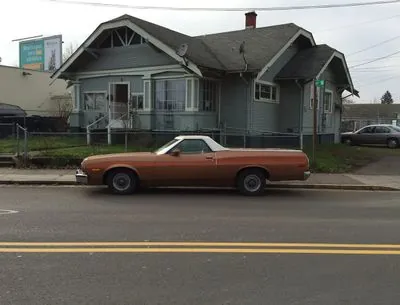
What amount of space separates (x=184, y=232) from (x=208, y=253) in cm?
128

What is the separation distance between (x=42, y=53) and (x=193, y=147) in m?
40.4

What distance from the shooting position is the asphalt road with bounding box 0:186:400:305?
15.8ft

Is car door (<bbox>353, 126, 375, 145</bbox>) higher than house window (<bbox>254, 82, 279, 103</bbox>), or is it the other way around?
house window (<bbox>254, 82, 279, 103</bbox>)

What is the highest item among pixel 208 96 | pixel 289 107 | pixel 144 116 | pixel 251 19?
pixel 251 19

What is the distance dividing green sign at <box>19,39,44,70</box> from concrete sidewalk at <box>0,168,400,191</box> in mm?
34825

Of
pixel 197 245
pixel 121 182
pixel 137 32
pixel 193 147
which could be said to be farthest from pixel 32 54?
pixel 197 245

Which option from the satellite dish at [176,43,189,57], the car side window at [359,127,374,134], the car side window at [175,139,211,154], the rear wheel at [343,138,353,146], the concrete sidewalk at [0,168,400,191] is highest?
the satellite dish at [176,43,189,57]

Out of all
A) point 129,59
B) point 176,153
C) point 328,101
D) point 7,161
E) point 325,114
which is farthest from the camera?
point 328,101

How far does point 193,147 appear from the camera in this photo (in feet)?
40.0

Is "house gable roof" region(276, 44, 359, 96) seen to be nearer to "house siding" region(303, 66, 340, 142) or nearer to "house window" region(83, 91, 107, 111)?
"house siding" region(303, 66, 340, 142)

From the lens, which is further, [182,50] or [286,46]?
[286,46]

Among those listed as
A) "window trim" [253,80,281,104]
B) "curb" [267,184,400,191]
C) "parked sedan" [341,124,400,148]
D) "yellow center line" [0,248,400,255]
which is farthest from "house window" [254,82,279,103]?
"yellow center line" [0,248,400,255]

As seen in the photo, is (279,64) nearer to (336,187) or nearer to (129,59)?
(129,59)

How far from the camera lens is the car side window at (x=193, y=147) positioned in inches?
478
